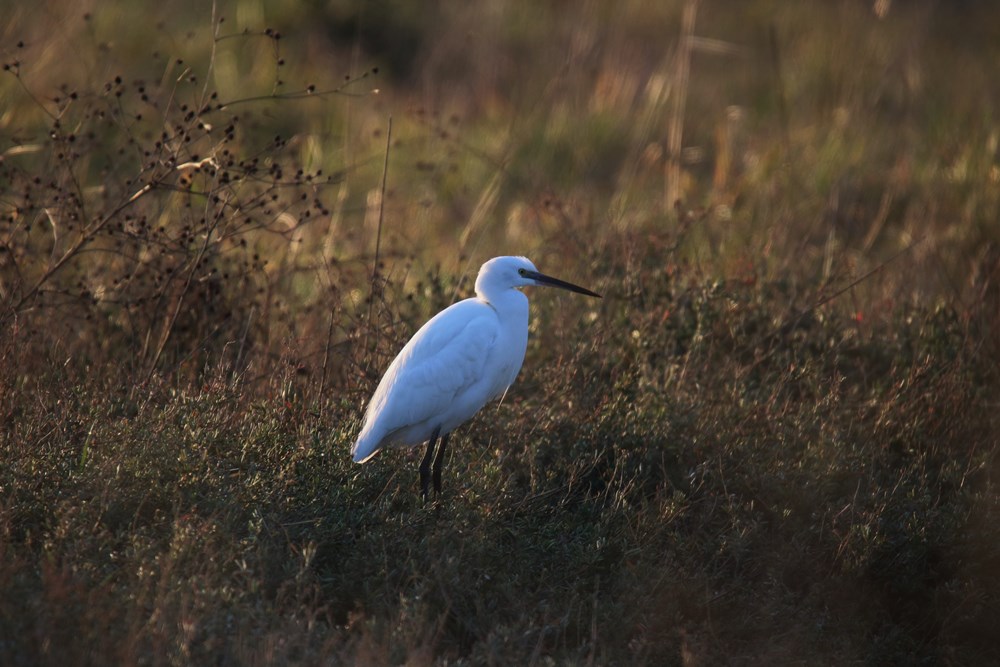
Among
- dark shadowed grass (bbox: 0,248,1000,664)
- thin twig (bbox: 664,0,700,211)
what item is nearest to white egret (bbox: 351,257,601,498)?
dark shadowed grass (bbox: 0,248,1000,664)

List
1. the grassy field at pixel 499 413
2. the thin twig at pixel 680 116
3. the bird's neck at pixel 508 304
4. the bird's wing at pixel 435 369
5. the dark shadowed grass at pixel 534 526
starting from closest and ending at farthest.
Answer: the dark shadowed grass at pixel 534 526 < the grassy field at pixel 499 413 < the bird's wing at pixel 435 369 < the bird's neck at pixel 508 304 < the thin twig at pixel 680 116

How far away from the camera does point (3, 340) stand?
4.01 m

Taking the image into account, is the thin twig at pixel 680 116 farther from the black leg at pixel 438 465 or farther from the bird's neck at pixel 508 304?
the black leg at pixel 438 465

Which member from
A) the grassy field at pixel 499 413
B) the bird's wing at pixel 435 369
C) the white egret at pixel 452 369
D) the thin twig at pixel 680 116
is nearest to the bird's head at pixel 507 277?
the white egret at pixel 452 369

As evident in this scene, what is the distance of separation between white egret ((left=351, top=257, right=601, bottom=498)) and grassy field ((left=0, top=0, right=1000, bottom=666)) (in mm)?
152

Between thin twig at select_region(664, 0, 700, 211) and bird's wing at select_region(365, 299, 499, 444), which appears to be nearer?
bird's wing at select_region(365, 299, 499, 444)

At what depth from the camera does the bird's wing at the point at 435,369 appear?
3.94m

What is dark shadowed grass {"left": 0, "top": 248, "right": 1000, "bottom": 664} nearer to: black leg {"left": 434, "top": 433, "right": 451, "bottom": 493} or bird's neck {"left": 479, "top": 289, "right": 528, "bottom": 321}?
black leg {"left": 434, "top": 433, "right": 451, "bottom": 493}

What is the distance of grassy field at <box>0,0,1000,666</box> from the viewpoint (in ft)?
10.8

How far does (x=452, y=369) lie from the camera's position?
4020 mm

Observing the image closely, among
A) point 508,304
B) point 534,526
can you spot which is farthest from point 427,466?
point 508,304

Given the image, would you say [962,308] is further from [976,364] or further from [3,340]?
[3,340]

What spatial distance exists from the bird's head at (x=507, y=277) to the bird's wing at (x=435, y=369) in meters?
0.12

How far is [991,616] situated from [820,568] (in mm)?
572
